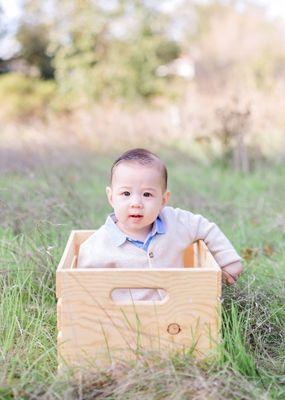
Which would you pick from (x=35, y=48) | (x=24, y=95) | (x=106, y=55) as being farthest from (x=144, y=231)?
(x=35, y=48)

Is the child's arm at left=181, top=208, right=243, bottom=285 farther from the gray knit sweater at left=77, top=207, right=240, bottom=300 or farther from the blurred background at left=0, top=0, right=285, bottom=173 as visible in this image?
the blurred background at left=0, top=0, right=285, bottom=173

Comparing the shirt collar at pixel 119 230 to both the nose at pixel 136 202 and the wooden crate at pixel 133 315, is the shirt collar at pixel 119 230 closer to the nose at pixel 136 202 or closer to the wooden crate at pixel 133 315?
the nose at pixel 136 202

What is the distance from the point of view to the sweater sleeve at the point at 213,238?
2.60m

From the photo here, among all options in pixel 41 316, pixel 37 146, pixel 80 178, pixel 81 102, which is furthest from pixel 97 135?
pixel 41 316

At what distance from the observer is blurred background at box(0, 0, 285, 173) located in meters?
7.83

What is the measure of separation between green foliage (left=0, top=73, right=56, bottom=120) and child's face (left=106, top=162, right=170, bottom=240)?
1417 centimetres

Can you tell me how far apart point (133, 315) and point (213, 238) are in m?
0.60

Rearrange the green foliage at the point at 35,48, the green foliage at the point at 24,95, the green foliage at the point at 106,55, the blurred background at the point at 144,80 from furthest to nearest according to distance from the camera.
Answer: the green foliage at the point at 35,48 → the green foliage at the point at 24,95 → the green foliage at the point at 106,55 → the blurred background at the point at 144,80

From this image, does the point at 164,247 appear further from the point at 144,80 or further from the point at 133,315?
the point at 144,80

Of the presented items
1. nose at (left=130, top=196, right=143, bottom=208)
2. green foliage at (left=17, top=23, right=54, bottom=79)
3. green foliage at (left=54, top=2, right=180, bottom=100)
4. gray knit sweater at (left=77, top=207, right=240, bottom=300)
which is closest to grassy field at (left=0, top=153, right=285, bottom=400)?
gray knit sweater at (left=77, top=207, right=240, bottom=300)

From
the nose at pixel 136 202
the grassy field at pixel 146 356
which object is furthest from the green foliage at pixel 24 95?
the nose at pixel 136 202

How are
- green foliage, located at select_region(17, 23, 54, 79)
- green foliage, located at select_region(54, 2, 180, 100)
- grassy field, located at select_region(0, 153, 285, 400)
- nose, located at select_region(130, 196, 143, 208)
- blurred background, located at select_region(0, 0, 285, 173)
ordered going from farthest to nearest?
green foliage, located at select_region(17, 23, 54, 79), green foliage, located at select_region(54, 2, 180, 100), blurred background, located at select_region(0, 0, 285, 173), nose, located at select_region(130, 196, 143, 208), grassy field, located at select_region(0, 153, 285, 400)

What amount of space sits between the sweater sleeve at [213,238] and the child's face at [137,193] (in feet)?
0.61

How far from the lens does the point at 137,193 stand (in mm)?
2484
